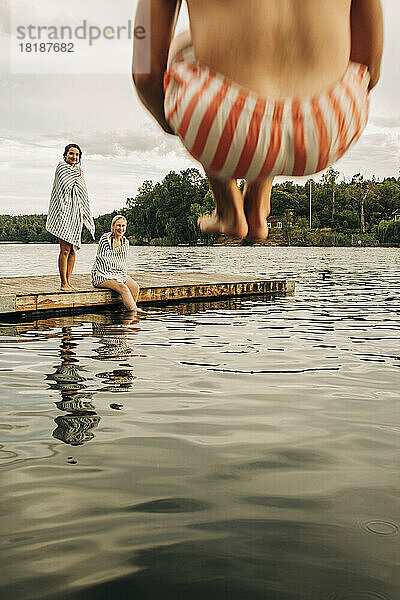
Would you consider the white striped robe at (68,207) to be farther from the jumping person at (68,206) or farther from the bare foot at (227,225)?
the bare foot at (227,225)

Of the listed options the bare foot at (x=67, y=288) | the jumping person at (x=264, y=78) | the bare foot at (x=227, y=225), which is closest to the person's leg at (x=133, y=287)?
the bare foot at (x=67, y=288)

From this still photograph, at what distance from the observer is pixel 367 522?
14.0ft

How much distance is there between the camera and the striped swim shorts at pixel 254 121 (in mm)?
1013

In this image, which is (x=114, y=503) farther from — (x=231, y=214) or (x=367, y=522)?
(x=231, y=214)

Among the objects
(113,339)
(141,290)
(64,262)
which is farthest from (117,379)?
(141,290)

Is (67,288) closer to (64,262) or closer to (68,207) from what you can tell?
(64,262)

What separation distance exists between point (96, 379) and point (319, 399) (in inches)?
101

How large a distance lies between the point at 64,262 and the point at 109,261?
1257 millimetres

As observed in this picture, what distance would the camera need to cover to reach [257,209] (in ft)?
4.02

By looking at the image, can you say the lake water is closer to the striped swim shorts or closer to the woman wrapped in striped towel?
the striped swim shorts

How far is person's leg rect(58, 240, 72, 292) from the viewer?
12.7 meters

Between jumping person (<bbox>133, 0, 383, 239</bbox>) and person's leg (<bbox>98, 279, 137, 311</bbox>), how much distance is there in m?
14.0

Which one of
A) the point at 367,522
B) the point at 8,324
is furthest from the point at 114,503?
the point at 8,324

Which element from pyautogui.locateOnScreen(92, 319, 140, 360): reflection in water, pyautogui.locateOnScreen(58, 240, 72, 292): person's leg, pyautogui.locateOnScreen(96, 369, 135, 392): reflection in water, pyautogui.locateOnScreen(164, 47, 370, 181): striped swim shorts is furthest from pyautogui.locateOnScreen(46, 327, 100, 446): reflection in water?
pyautogui.locateOnScreen(164, 47, 370, 181): striped swim shorts
